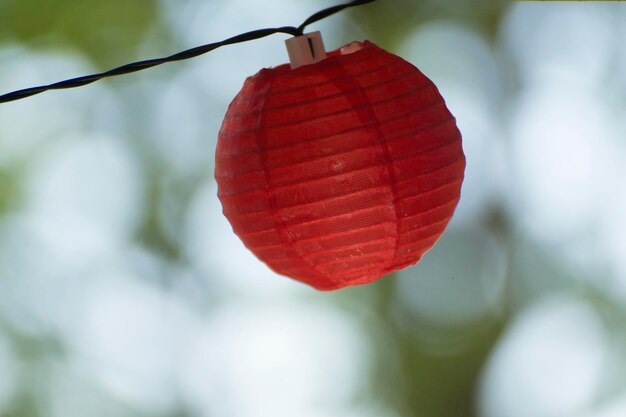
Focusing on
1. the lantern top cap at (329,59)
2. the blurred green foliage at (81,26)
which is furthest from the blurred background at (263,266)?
the lantern top cap at (329,59)

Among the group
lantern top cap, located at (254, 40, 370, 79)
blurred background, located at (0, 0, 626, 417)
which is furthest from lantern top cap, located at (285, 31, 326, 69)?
blurred background, located at (0, 0, 626, 417)

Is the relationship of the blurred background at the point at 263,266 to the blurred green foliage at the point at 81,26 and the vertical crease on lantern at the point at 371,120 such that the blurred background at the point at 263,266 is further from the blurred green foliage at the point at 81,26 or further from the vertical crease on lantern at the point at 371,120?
the vertical crease on lantern at the point at 371,120

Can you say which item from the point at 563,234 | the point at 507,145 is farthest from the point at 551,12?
the point at 563,234

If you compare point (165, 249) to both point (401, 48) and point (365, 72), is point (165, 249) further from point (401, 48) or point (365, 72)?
point (365, 72)

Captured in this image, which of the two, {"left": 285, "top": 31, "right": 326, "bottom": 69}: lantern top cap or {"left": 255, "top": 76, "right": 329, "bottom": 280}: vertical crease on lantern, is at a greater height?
{"left": 285, "top": 31, "right": 326, "bottom": 69}: lantern top cap

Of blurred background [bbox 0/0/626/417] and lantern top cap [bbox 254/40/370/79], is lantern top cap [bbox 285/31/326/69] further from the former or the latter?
blurred background [bbox 0/0/626/417]

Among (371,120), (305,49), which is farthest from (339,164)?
(305,49)
